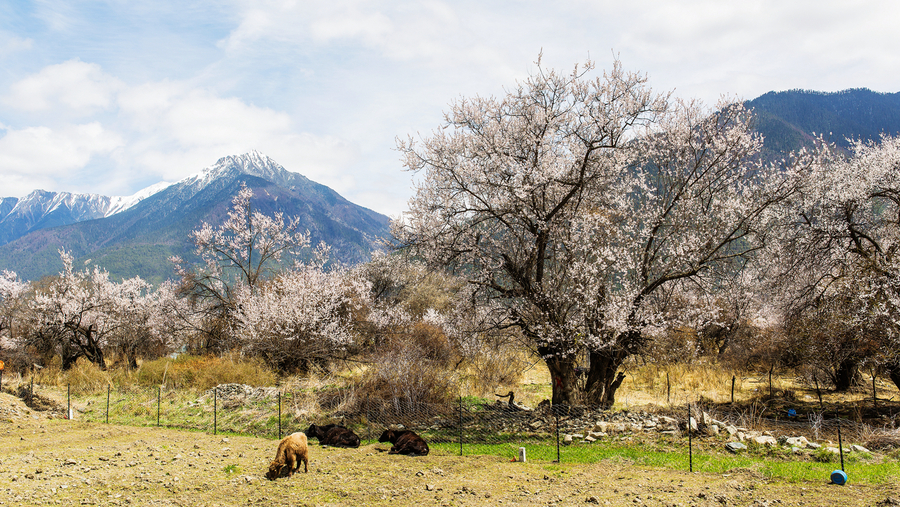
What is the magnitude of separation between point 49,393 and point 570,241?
22.0 metres

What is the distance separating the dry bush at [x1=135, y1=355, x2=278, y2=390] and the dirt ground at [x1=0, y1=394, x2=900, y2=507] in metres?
8.56

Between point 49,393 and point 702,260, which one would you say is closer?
point 702,260

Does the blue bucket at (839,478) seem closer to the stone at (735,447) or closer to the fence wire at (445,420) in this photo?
the stone at (735,447)

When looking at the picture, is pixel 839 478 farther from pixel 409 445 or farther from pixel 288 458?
pixel 288 458

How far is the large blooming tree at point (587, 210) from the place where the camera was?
1321 cm

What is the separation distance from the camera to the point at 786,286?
17172 millimetres

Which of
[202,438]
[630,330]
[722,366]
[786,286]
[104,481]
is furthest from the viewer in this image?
[722,366]

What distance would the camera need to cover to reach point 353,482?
28.1 feet

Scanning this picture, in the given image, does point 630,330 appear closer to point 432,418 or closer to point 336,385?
point 432,418

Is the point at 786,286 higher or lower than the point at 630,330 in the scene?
higher

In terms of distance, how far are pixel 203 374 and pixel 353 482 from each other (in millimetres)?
14381

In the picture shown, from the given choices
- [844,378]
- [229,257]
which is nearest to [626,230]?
[844,378]

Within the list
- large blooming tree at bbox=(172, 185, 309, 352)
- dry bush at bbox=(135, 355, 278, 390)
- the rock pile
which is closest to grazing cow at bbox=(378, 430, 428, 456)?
the rock pile

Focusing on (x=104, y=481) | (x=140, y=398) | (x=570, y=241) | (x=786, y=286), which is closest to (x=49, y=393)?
(x=140, y=398)
